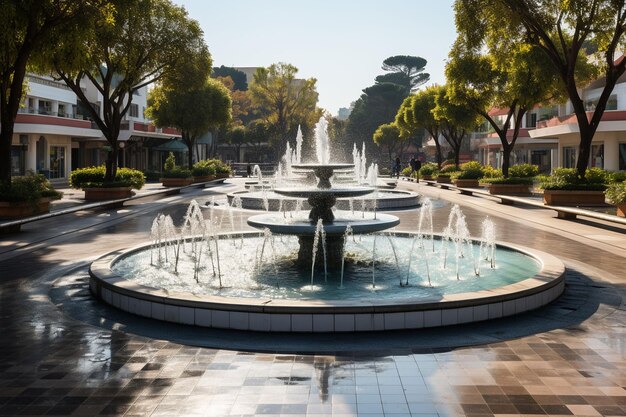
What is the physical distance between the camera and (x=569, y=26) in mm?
23578

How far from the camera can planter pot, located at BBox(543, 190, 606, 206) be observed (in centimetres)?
2380

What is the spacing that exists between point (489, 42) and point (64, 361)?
23.0 metres

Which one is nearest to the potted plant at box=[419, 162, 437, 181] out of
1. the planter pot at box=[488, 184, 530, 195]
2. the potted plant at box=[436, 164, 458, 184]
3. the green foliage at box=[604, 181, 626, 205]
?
the potted plant at box=[436, 164, 458, 184]

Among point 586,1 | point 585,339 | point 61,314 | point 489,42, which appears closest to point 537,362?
point 585,339

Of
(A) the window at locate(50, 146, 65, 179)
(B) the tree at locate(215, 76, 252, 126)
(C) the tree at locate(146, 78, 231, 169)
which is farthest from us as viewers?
(B) the tree at locate(215, 76, 252, 126)

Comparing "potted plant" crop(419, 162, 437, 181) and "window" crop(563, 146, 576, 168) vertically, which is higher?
"window" crop(563, 146, 576, 168)

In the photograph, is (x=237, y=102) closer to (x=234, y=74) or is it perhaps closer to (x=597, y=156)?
(x=234, y=74)

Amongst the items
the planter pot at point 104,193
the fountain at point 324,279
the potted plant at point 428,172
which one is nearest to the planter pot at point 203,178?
the potted plant at point 428,172

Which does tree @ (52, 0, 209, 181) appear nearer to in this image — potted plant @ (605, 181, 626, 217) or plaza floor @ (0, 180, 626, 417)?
potted plant @ (605, 181, 626, 217)

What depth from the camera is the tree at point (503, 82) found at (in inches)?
1250

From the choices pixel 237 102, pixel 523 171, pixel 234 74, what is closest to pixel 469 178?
pixel 523 171

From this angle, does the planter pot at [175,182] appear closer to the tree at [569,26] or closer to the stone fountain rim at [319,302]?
the tree at [569,26]

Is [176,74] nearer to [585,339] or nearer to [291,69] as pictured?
[585,339]

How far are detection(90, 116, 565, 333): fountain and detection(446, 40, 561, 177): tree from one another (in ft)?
66.0
